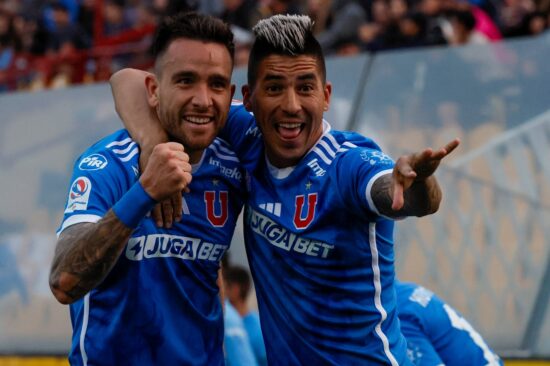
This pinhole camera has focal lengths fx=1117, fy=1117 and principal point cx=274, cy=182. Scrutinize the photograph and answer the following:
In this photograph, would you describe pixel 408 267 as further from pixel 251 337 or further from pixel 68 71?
pixel 68 71

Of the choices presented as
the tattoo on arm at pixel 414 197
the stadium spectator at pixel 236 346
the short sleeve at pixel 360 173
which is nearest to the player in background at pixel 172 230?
the short sleeve at pixel 360 173

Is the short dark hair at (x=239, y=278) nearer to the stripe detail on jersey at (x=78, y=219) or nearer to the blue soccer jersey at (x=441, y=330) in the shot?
the blue soccer jersey at (x=441, y=330)

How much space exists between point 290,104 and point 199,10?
26.9 feet

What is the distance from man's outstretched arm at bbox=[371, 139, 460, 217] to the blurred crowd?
628cm

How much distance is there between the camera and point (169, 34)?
442cm

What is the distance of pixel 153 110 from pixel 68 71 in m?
8.80

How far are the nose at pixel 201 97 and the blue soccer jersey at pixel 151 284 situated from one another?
323 mm

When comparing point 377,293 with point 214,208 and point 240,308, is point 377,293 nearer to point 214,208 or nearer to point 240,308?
point 214,208

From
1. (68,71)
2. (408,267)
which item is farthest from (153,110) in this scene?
(68,71)

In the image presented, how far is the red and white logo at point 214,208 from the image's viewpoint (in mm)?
4448

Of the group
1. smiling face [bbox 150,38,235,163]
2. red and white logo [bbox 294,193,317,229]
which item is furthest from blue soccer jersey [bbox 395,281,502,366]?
smiling face [bbox 150,38,235,163]

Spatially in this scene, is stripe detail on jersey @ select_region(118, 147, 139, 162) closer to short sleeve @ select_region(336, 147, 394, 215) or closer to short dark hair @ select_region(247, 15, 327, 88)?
short dark hair @ select_region(247, 15, 327, 88)

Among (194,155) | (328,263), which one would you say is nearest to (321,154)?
(328,263)

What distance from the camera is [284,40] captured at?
4320 millimetres
